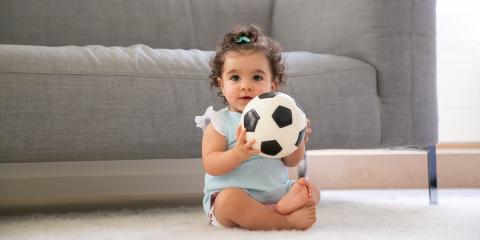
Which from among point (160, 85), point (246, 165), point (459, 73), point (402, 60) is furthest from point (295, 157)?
point (459, 73)

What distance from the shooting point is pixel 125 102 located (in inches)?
57.7

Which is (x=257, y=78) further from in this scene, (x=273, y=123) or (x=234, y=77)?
(x=273, y=123)

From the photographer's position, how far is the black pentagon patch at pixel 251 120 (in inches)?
44.6

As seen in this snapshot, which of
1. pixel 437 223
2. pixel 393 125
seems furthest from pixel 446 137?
pixel 437 223

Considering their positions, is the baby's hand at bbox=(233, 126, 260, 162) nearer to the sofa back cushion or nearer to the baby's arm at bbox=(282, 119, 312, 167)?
the baby's arm at bbox=(282, 119, 312, 167)

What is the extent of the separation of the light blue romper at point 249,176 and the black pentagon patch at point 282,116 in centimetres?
18

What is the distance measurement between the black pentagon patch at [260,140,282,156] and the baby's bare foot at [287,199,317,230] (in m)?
0.15

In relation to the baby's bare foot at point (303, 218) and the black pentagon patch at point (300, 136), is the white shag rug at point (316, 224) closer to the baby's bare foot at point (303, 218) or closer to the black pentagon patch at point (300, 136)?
the baby's bare foot at point (303, 218)

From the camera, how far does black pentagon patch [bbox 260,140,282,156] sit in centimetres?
114

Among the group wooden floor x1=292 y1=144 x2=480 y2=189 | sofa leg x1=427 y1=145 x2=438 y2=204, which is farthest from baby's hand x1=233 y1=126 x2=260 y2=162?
wooden floor x1=292 y1=144 x2=480 y2=189

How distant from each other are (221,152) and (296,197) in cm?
17

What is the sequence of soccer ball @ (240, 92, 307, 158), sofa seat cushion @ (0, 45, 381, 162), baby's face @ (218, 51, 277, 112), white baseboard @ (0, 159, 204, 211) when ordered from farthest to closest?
white baseboard @ (0, 159, 204, 211) → sofa seat cushion @ (0, 45, 381, 162) → baby's face @ (218, 51, 277, 112) → soccer ball @ (240, 92, 307, 158)

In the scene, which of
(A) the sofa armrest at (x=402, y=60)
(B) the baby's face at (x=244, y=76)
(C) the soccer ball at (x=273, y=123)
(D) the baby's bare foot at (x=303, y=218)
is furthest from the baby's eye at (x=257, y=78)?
(A) the sofa armrest at (x=402, y=60)

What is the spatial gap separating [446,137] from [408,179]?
24 cm
